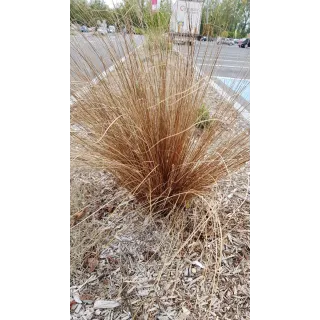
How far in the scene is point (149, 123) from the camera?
2.38ft

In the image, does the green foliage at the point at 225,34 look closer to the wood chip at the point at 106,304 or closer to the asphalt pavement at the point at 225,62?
the asphalt pavement at the point at 225,62

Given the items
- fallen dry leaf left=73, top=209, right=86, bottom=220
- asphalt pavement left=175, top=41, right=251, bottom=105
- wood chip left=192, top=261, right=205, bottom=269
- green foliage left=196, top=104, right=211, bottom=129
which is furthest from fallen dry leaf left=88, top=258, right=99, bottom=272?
asphalt pavement left=175, top=41, right=251, bottom=105

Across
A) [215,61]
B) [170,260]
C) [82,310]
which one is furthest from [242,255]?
[215,61]

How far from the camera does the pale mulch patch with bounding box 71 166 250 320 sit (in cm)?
63

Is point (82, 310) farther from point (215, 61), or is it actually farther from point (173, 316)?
point (215, 61)

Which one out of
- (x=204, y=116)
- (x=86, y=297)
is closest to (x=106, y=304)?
(x=86, y=297)

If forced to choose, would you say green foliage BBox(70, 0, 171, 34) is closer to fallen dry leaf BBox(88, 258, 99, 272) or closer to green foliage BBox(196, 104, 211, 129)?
green foliage BBox(196, 104, 211, 129)

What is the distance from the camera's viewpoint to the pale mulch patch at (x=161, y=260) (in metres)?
0.63

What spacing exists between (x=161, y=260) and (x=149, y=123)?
1.19 ft

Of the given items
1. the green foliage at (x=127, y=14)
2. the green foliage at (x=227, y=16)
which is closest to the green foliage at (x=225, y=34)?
the green foliage at (x=227, y=16)

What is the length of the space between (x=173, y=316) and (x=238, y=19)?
26.6 inches

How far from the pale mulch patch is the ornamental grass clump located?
7cm

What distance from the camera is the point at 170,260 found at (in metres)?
0.69
